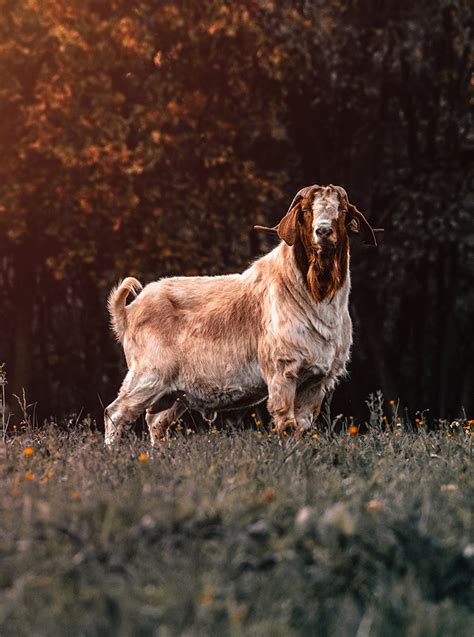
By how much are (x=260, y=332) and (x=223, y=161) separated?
760 centimetres

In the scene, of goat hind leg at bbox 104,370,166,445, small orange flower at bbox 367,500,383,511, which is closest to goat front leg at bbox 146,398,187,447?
goat hind leg at bbox 104,370,166,445

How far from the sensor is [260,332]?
8250 mm

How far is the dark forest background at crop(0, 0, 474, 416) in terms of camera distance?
14.9 meters

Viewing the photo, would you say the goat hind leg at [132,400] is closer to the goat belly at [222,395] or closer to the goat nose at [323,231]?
the goat belly at [222,395]

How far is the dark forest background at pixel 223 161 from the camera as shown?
1488 cm

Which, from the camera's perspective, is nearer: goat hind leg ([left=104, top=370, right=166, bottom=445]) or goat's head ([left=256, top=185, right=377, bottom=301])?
goat's head ([left=256, top=185, right=377, bottom=301])

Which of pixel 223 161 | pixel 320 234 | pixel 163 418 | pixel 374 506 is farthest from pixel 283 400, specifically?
pixel 223 161

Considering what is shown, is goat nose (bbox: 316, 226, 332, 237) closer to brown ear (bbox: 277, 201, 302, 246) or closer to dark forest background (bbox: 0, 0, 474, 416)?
brown ear (bbox: 277, 201, 302, 246)

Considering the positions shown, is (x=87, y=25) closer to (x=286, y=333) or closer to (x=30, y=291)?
(x=30, y=291)

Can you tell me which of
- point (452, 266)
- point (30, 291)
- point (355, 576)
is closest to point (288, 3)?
point (452, 266)

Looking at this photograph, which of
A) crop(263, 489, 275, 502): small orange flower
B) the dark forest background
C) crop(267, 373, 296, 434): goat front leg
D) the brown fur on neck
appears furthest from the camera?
the dark forest background

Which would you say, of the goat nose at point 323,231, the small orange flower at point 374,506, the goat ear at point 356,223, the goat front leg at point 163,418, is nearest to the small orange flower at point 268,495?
the small orange flower at point 374,506

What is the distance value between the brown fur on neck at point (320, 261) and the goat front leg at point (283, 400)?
0.65m

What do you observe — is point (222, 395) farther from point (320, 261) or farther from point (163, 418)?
point (320, 261)
